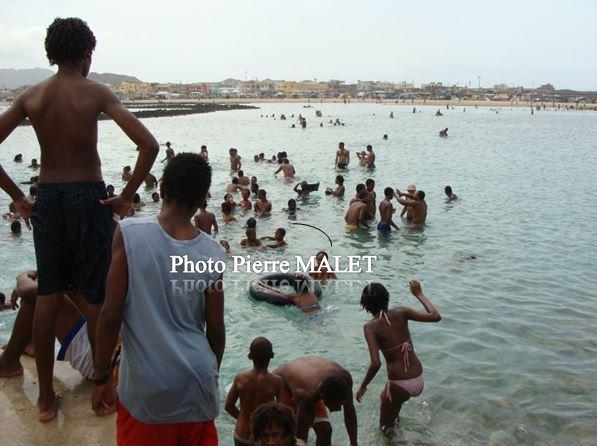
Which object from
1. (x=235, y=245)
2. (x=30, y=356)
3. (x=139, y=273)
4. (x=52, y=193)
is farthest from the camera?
(x=235, y=245)

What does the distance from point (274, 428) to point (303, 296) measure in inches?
209

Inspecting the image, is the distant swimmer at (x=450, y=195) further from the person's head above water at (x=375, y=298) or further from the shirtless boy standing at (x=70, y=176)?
the shirtless boy standing at (x=70, y=176)

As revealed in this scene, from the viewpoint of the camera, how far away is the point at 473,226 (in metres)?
14.8

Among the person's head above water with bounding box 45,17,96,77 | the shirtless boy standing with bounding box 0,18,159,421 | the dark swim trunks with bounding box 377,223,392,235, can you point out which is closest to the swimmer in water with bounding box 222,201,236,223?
the dark swim trunks with bounding box 377,223,392,235

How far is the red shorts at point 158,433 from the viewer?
8.50 ft

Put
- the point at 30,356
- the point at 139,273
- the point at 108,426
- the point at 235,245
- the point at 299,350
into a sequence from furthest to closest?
the point at 235,245 < the point at 299,350 < the point at 30,356 < the point at 108,426 < the point at 139,273

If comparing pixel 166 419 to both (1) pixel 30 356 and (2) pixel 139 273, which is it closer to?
(2) pixel 139 273

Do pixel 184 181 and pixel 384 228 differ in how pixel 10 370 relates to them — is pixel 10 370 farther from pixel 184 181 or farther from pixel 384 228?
pixel 384 228

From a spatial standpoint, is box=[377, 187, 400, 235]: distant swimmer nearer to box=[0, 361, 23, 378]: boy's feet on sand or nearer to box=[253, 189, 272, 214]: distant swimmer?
box=[253, 189, 272, 214]: distant swimmer

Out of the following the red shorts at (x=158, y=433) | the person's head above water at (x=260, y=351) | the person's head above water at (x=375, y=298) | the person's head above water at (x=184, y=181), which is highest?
the person's head above water at (x=184, y=181)

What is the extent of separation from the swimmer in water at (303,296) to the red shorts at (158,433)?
18.6 ft

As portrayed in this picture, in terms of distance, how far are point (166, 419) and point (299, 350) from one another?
15.7 feet

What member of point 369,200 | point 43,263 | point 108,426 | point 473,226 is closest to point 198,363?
point 43,263

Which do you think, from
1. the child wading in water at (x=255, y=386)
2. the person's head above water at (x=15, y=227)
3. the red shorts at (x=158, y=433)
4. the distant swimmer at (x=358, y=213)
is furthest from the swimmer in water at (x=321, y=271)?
the person's head above water at (x=15, y=227)
